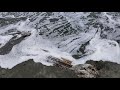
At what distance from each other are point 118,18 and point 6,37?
89 centimetres

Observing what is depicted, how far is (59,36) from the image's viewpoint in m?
1.85

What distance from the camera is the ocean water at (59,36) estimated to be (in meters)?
1.68

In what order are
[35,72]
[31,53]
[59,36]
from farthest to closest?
1. [59,36]
2. [31,53]
3. [35,72]

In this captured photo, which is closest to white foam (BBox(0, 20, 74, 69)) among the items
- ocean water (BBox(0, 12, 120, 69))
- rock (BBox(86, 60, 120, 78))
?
ocean water (BBox(0, 12, 120, 69))

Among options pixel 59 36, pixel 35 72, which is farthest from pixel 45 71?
pixel 59 36

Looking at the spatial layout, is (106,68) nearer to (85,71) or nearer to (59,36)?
(85,71)

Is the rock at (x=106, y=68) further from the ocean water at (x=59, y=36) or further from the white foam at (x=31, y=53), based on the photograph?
the white foam at (x=31, y=53)

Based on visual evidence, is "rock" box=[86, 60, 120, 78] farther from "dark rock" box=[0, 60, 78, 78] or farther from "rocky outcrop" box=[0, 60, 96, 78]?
"dark rock" box=[0, 60, 78, 78]

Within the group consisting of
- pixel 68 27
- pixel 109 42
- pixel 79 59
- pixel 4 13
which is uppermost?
pixel 4 13

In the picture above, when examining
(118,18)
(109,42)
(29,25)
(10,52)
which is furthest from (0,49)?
(118,18)

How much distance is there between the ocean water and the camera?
1678mm

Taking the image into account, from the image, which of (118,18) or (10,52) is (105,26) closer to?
(118,18)

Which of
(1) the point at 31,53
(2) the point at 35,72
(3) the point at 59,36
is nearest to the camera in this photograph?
(2) the point at 35,72
